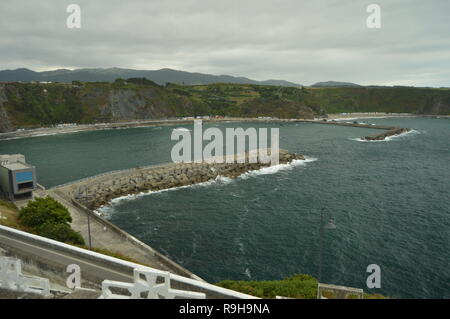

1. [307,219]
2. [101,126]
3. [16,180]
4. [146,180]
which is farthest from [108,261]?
[101,126]

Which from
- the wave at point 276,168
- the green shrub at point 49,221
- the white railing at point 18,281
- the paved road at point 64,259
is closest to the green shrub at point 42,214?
the green shrub at point 49,221

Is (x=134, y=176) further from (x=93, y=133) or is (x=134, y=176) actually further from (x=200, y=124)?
(x=200, y=124)

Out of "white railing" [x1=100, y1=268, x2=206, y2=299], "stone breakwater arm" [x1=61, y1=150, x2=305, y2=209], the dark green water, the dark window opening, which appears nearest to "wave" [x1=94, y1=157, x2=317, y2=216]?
"stone breakwater arm" [x1=61, y1=150, x2=305, y2=209]

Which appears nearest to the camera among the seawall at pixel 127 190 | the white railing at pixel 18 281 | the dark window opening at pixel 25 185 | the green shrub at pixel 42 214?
the white railing at pixel 18 281

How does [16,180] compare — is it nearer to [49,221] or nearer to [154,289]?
[49,221]

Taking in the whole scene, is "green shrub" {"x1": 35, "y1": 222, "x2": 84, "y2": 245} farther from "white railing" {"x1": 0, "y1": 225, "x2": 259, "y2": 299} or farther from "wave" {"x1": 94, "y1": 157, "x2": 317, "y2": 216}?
"wave" {"x1": 94, "y1": 157, "x2": 317, "y2": 216}

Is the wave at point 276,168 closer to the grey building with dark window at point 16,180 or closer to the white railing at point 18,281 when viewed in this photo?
the grey building with dark window at point 16,180
